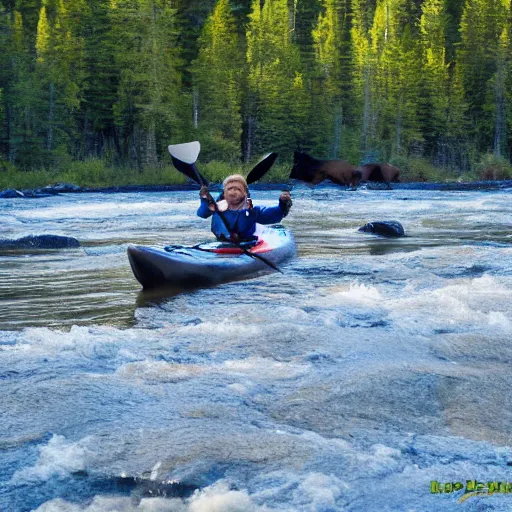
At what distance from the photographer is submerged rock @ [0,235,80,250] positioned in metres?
11.7

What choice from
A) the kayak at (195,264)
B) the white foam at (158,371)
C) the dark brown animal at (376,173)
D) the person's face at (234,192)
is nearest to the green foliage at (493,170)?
the dark brown animal at (376,173)

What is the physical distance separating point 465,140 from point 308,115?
27.9 ft

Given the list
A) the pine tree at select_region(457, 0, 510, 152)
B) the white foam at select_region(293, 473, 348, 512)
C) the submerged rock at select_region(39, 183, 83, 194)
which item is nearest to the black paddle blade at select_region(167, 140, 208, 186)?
the white foam at select_region(293, 473, 348, 512)

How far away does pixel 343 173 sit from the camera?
28484mm

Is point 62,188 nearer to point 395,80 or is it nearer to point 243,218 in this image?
point 243,218

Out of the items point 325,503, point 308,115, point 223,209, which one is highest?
point 308,115

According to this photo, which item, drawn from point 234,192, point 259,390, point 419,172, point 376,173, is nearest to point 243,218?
point 234,192

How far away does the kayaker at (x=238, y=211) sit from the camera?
8.64m

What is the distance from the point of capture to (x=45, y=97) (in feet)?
113

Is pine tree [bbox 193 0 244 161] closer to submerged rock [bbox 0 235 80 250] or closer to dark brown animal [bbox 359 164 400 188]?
dark brown animal [bbox 359 164 400 188]

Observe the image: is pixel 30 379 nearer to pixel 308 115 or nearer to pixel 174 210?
pixel 174 210

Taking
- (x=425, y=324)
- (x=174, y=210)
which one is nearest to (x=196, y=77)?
(x=174, y=210)

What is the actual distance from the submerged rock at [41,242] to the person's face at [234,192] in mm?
3867

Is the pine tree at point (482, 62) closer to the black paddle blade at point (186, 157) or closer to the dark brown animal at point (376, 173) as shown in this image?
the dark brown animal at point (376, 173)
